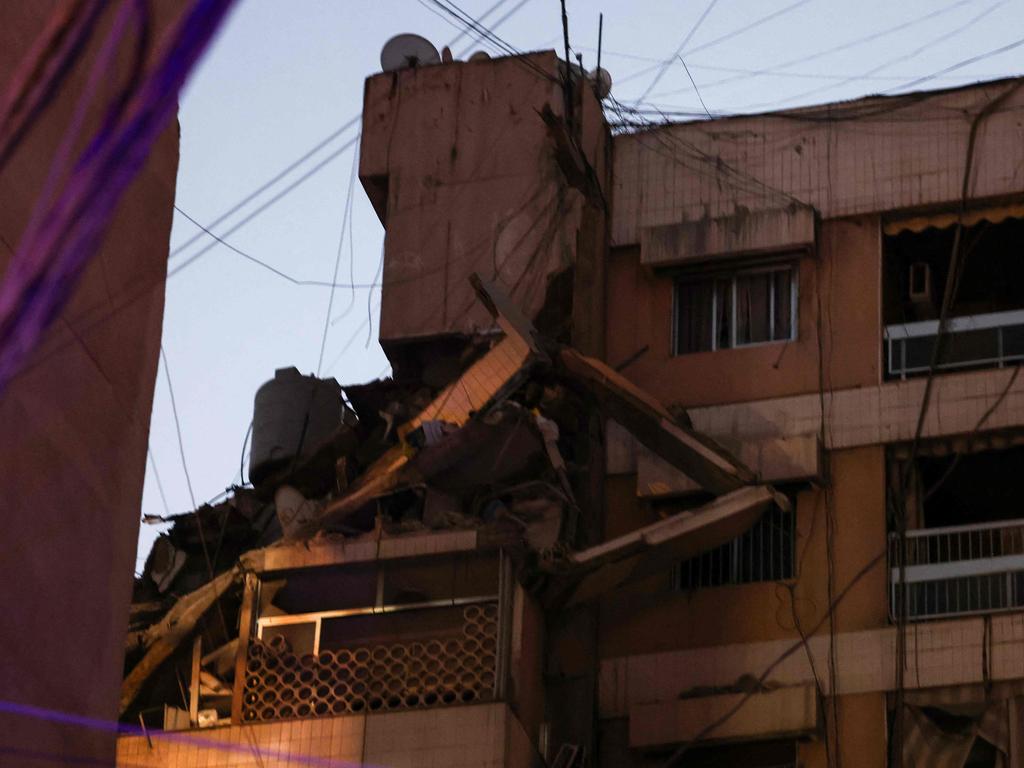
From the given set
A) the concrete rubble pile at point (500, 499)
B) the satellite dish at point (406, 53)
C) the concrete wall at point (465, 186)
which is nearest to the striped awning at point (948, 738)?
the concrete rubble pile at point (500, 499)

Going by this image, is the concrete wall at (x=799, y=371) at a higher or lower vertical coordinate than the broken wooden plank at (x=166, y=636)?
higher

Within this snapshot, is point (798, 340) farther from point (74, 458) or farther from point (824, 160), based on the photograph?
point (74, 458)

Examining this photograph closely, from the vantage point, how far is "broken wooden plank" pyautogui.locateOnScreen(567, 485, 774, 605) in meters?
21.4

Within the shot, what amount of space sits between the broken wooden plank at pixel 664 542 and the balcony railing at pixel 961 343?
2.49 m

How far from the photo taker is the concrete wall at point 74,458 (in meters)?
13.8

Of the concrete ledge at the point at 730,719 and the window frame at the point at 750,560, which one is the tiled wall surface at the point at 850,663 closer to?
the concrete ledge at the point at 730,719

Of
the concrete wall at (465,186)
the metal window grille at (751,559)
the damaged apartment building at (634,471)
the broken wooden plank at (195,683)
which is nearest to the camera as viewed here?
the damaged apartment building at (634,471)

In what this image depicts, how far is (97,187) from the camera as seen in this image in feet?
33.8

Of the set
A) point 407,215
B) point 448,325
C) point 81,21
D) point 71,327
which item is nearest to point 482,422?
point 448,325

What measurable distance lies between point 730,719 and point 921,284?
5.42 metres

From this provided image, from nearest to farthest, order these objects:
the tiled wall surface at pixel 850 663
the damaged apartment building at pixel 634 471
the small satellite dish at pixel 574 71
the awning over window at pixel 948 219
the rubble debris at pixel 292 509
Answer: the damaged apartment building at pixel 634 471 → the tiled wall surface at pixel 850 663 → the rubble debris at pixel 292 509 → the awning over window at pixel 948 219 → the small satellite dish at pixel 574 71

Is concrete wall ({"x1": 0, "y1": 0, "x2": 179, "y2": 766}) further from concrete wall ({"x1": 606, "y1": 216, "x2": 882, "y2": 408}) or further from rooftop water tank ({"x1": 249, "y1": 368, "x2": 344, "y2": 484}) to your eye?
rooftop water tank ({"x1": 249, "y1": 368, "x2": 344, "y2": 484})

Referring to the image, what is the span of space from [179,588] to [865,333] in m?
8.39

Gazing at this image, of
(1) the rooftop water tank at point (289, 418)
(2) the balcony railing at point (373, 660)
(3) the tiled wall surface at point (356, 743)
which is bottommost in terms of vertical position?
(3) the tiled wall surface at point (356, 743)
